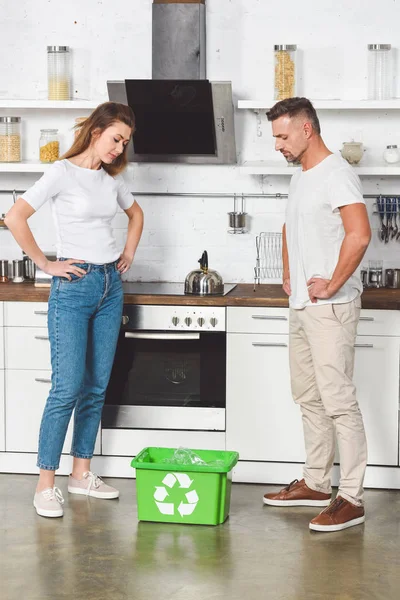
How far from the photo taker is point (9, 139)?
5.09m

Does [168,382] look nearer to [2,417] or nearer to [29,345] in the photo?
[29,345]

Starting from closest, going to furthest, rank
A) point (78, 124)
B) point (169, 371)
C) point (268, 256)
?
point (78, 124) < point (169, 371) < point (268, 256)

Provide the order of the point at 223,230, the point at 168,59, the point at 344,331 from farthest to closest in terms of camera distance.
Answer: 1. the point at 223,230
2. the point at 168,59
3. the point at 344,331

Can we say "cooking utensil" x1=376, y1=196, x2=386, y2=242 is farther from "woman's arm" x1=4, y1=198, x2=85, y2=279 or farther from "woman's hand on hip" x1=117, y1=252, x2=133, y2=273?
"woman's arm" x1=4, y1=198, x2=85, y2=279

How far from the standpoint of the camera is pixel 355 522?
406 cm

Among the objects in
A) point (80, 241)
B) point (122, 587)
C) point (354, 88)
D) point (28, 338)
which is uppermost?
point (354, 88)

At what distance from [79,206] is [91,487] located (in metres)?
1.31

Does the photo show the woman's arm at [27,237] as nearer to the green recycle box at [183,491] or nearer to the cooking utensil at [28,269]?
the green recycle box at [183,491]

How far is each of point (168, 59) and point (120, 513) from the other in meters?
2.28

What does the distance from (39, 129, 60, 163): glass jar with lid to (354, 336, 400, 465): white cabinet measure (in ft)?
6.10

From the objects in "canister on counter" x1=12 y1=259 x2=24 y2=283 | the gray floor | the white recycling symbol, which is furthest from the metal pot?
"canister on counter" x1=12 y1=259 x2=24 y2=283

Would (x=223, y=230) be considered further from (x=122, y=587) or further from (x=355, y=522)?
(x=122, y=587)

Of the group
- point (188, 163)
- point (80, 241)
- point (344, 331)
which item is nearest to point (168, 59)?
point (188, 163)

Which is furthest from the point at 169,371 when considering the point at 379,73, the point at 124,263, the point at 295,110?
the point at 379,73
